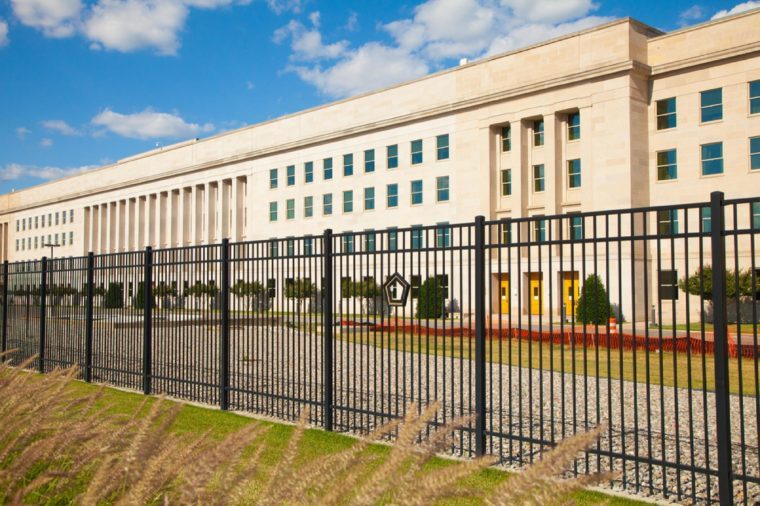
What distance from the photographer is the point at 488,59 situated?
4806cm

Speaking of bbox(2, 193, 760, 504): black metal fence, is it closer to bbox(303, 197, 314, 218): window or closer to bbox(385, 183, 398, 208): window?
bbox(385, 183, 398, 208): window

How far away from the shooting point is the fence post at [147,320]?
12094mm

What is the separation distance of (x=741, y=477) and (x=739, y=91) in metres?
38.9

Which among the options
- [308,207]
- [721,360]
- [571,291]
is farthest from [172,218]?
[721,360]

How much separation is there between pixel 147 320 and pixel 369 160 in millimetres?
44210

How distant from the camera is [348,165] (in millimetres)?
56938

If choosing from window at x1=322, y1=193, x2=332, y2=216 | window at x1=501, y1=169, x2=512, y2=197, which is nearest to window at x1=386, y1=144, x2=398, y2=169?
window at x1=322, y1=193, x2=332, y2=216

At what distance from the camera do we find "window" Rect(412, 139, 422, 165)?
172ft

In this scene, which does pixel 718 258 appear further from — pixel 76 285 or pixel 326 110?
pixel 326 110

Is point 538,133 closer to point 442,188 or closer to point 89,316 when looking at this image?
point 442,188

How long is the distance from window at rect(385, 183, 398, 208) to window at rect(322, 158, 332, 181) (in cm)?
658

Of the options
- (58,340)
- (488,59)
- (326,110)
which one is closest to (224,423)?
(58,340)

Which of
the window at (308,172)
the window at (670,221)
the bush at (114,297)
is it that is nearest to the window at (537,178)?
the window at (670,221)

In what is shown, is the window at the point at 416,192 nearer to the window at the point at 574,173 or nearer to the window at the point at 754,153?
the window at the point at 574,173
